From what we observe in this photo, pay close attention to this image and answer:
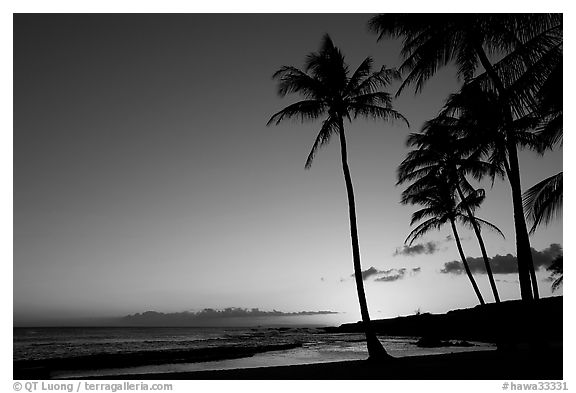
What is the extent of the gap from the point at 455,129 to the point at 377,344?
29.3 feet

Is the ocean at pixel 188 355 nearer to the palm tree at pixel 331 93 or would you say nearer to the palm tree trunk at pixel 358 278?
the palm tree trunk at pixel 358 278

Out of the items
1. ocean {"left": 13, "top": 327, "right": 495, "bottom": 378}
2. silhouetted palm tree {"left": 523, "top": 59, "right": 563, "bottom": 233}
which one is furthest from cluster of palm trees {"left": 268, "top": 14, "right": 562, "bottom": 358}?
ocean {"left": 13, "top": 327, "right": 495, "bottom": 378}

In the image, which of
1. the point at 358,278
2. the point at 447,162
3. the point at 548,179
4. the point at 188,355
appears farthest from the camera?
the point at 188,355

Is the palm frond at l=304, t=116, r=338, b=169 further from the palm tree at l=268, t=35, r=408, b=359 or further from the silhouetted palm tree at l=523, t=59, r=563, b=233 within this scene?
the silhouetted palm tree at l=523, t=59, r=563, b=233

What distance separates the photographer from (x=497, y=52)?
10820 millimetres

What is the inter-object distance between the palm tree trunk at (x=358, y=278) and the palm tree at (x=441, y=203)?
816cm

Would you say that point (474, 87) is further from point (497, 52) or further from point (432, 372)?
point (432, 372)

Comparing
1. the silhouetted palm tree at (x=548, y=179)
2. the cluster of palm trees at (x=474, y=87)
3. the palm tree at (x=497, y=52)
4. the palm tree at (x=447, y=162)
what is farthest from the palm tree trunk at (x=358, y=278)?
the palm tree at (x=447, y=162)

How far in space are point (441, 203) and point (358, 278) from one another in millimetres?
10947

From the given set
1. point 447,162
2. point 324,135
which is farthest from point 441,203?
point 324,135

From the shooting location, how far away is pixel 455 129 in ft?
57.4
